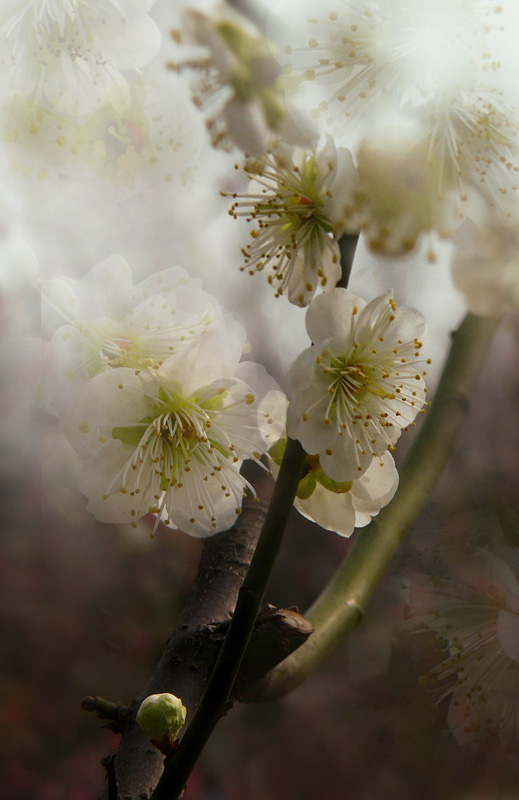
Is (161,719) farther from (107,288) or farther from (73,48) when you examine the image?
(73,48)

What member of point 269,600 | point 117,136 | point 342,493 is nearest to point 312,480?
point 342,493

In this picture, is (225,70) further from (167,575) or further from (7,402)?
(167,575)

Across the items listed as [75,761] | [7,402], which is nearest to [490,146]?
[7,402]

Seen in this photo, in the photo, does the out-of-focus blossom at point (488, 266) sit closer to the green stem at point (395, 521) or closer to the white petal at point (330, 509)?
the green stem at point (395, 521)

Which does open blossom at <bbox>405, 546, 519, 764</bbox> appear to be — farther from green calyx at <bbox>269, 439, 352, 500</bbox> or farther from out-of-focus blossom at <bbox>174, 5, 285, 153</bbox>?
out-of-focus blossom at <bbox>174, 5, 285, 153</bbox>

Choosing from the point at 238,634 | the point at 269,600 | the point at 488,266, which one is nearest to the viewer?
the point at 238,634

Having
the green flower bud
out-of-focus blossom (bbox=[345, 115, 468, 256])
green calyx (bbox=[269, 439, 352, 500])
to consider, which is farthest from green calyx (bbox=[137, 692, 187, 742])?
out-of-focus blossom (bbox=[345, 115, 468, 256])
